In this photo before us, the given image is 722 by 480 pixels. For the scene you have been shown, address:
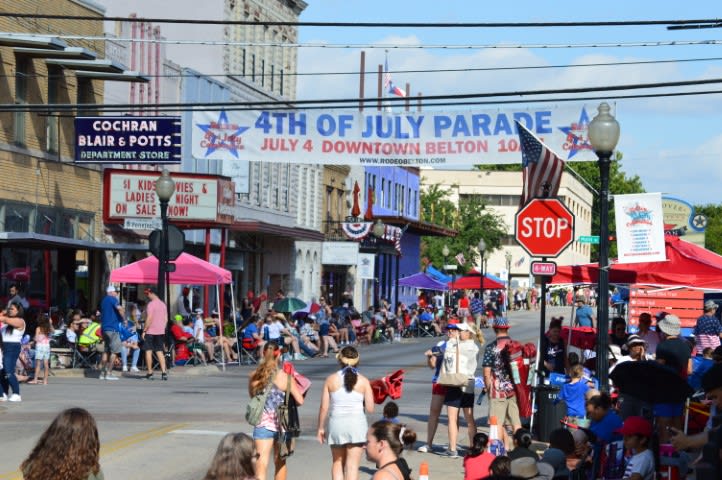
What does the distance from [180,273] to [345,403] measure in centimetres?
1910

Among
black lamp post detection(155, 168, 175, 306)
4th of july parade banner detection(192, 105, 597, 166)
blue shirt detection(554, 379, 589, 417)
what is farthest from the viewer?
black lamp post detection(155, 168, 175, 306)

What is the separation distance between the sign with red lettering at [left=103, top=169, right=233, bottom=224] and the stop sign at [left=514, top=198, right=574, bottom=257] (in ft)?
61.0

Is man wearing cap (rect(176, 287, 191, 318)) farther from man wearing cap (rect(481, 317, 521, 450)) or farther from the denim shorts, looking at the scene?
the denim shorts

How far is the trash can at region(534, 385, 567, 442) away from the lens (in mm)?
17281

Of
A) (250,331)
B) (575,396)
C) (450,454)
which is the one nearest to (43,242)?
(250,331)

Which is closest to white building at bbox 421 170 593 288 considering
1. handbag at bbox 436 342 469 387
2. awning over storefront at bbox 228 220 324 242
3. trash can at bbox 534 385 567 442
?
awning over storefront at bbox 228 220 324 242

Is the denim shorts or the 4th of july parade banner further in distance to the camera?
the 4th of july parade banner

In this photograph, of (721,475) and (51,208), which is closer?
(721,475)

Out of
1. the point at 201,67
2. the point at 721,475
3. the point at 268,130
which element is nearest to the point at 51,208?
the point at 268,130

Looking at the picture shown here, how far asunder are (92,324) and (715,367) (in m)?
20.2

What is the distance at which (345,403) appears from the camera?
12.8m

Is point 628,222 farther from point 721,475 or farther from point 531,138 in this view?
point 721,475

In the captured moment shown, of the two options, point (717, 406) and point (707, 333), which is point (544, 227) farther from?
point (707, 333)

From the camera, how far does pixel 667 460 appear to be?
37.0ft
